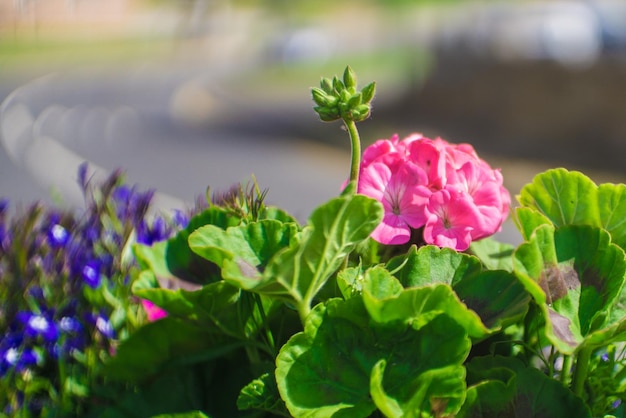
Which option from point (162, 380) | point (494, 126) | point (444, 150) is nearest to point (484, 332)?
point (444, 150)

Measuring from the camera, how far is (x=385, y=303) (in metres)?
1.01

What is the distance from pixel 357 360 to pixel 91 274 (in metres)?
0.95

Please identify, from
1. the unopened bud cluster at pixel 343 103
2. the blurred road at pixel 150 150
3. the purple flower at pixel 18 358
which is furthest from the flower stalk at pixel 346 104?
the blurred road at pixel 150 150

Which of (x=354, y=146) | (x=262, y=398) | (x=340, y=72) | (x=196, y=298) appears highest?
(x=354, y=146)

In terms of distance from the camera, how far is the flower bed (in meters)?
1.03

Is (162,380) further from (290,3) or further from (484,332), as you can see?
(290,3)

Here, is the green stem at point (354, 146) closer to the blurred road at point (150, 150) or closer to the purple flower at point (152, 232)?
the purple flower at point (152, 232)

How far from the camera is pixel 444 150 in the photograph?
1310 millimetres

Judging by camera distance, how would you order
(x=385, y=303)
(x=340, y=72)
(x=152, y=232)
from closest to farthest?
(x=385, y=303) < (x=152, y=232) < (x=340, y=72)

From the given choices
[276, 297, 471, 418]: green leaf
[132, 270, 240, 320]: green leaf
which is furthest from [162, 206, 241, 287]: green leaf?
[276, 297, 471, 418]: green leaf

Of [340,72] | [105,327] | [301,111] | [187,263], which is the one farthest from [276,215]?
[340,72]

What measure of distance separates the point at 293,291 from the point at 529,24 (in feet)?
65.3

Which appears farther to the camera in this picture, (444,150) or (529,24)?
(529,24)

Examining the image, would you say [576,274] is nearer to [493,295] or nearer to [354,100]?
[493,295]
